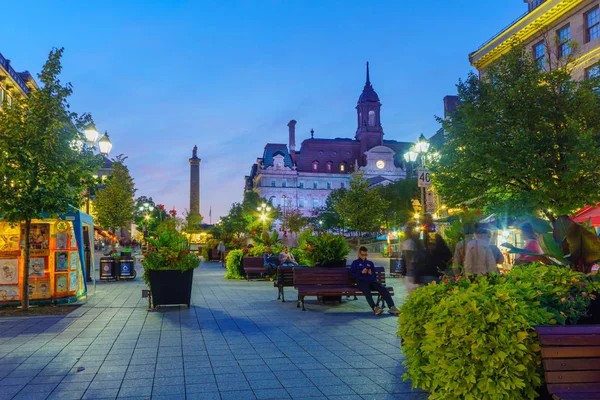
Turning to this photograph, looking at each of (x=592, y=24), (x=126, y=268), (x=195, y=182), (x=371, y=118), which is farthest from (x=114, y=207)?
(x=371, y=118)

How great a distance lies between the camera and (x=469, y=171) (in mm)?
21719

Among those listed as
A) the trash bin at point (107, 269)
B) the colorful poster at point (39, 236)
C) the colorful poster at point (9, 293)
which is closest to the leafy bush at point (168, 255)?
the colorful poster at point (39, 236)

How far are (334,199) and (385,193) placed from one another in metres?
13.3

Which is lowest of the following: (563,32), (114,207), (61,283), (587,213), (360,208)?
(61,283)

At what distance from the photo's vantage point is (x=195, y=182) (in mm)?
99875

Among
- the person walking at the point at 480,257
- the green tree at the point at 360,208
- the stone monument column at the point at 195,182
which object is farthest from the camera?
the stone monument column at the point at 195,182

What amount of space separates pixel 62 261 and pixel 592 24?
2795 centimetres

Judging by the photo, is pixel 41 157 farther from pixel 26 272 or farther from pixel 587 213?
pixel 587 213

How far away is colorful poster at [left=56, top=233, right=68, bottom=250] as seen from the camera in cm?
1388

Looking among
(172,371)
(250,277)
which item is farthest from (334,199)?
(172,371)

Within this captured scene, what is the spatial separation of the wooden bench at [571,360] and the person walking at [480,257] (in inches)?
201

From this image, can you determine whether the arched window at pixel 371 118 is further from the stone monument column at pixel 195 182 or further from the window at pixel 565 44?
the window at pixel 565 44

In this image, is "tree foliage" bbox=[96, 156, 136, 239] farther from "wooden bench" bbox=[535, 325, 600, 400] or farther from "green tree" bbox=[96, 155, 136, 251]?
"wooden bench" bbox=[535, 325, 600, 400]

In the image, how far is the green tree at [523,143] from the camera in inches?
775
